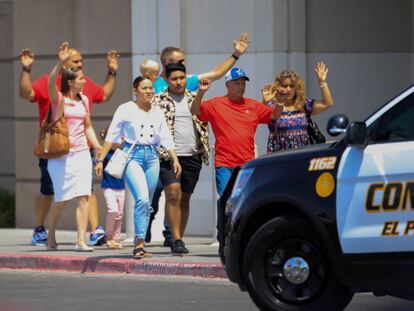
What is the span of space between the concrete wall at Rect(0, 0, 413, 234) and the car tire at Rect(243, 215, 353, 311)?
6.14m

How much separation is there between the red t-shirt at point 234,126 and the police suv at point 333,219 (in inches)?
128

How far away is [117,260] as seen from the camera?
44.1 ft

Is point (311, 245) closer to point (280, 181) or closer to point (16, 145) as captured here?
point (280, 181)

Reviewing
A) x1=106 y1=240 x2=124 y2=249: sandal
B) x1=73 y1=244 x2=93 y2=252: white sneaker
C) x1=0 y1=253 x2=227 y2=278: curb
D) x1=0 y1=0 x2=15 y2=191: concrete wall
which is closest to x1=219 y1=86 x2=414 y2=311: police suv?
x1=0 y1=253 x2=227 y2=278: curb

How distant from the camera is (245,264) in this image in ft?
31.8

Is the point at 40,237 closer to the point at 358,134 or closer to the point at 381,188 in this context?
the point at 358,134

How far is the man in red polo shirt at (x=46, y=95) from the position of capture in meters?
14.6

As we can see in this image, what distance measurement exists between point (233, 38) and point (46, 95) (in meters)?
2.61

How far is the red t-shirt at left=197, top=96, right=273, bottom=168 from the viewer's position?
13.1 m

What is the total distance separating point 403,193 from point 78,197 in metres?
Answer: 6.06

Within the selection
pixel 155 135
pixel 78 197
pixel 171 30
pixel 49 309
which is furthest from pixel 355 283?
pixel 171 30

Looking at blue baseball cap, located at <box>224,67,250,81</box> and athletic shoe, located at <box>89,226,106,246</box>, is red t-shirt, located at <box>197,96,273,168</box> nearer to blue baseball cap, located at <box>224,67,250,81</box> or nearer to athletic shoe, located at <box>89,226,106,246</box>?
blue baseball cap, located at <box>224,67,250,81</box>

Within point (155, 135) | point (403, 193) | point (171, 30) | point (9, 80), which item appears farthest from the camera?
point (9, 80)

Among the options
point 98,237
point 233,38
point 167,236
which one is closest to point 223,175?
point 167,236
